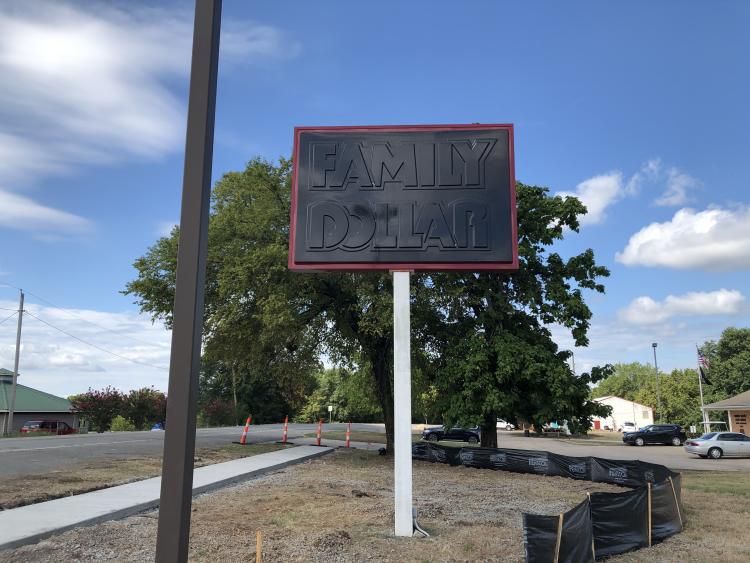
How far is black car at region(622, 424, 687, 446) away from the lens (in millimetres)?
41094

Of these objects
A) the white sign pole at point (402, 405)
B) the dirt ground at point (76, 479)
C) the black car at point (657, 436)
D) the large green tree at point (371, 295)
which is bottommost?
the black car at point (657, 436)

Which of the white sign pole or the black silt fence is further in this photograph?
the white sign pole

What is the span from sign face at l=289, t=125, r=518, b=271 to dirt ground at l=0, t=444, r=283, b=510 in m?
6.32

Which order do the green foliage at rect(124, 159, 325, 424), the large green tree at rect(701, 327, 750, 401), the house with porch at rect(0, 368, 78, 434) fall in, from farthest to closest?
the large green tree at rect(701, 327, 750, 401) < the house with porch at rect(0, 368, 78, 434) < the green foliage at rect(124, 159, 325, 424)

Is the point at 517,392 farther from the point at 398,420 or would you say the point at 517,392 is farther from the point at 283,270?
the point at 398,420

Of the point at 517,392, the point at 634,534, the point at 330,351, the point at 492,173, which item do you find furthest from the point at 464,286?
the point at 634,534

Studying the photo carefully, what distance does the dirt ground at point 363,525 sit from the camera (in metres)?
8.04

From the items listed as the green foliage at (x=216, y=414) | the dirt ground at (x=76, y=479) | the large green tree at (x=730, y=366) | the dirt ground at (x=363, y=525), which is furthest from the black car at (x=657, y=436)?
the green foliage at (x=216, y=414)

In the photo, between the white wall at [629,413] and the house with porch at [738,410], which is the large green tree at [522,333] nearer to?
the house with porch at [738,410]

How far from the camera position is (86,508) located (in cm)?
979

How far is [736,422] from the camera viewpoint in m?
44.8

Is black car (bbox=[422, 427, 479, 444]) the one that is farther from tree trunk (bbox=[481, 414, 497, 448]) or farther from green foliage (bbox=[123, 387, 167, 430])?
green foliage (bbox=[123, 387, 167, 430])

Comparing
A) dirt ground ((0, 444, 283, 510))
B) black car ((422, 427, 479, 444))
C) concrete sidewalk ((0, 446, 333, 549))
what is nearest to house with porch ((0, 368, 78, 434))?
black car ((422, 427, 479, 444))

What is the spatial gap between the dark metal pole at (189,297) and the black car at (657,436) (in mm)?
43066
